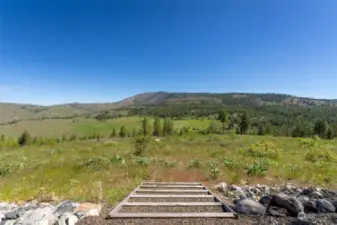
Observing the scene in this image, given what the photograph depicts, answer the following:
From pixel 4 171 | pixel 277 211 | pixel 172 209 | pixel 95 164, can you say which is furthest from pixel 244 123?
pixel 172 209

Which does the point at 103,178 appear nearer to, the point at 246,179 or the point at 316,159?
the point at 246,179

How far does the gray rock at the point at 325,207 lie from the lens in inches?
215

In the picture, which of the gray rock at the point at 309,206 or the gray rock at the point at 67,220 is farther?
the gray rock at the point at 309,206

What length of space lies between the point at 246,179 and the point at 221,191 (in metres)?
2.69

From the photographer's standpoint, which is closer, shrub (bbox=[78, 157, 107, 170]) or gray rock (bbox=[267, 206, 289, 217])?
gray rock (bbox=[267, 206, 289, 217])

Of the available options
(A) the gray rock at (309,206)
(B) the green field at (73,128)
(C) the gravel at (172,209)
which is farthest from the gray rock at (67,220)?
(B) the green field at (73,128)

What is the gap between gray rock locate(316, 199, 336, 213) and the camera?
17.9ft

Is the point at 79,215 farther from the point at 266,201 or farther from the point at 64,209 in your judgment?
the point at 266,201

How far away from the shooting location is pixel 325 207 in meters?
5.51

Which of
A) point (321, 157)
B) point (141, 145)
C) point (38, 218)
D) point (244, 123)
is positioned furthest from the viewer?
point (244, 123)

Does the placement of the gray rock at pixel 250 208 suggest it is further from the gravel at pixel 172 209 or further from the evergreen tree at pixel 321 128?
the evergreen tree at pixel 321 128

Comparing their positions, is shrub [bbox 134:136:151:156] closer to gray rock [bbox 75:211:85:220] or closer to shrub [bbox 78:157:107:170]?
shrub [bbox 78:157:107:170]

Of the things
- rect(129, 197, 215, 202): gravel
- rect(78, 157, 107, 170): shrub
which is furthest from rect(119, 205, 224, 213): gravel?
rect(78, 157, 107, 170): shrub

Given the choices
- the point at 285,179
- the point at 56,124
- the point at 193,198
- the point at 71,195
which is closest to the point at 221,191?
the point at 193,198
